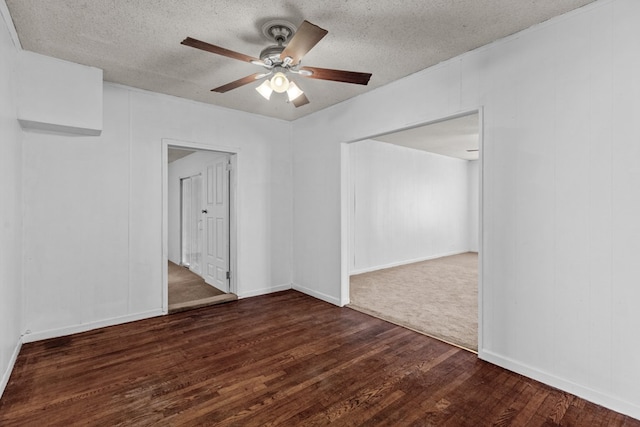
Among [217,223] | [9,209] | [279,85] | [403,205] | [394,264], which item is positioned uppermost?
[279,85]

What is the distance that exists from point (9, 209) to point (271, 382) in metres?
2.32

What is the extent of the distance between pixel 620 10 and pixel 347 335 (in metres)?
3.13

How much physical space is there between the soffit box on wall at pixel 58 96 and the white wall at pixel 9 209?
5.3 inches

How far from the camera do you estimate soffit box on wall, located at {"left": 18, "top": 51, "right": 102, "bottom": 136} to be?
2617 mm

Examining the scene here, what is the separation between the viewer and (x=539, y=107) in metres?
2.27

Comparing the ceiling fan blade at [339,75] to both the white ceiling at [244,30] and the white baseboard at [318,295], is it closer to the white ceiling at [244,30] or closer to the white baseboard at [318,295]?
the white ceiling at [244,30]

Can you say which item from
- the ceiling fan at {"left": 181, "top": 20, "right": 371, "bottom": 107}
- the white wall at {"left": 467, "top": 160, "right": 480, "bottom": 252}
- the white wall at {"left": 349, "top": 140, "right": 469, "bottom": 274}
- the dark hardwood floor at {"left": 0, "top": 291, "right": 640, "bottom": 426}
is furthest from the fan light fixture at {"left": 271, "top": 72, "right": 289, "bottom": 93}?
the white wall at {"left": 467, "top": 160, "right": 480, "bottom": 252}

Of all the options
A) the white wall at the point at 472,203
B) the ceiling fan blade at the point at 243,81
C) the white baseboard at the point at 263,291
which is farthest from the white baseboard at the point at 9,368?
the white wall at the point at 472,203

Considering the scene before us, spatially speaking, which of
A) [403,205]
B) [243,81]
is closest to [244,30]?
[243,81]

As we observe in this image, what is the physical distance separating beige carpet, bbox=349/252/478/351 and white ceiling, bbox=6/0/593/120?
259cm

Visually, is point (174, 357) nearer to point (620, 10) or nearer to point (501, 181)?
point (501, 181)

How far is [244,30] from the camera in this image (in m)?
2.30

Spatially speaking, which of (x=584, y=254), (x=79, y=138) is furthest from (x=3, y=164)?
(x=584, y=254)

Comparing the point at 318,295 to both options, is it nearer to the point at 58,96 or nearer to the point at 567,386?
the point at 567,386
